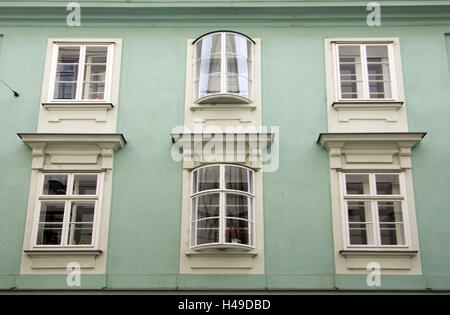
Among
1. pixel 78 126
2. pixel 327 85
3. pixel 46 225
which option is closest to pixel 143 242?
pixel 46 225

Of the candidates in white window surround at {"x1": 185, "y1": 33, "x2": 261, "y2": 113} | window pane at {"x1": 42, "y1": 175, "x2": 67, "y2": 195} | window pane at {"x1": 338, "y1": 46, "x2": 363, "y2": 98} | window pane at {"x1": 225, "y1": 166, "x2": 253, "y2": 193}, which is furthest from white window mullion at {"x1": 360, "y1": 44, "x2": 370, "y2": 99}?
window pane at {"x1": 42, "y1": 175, "x2": 67, "y2": 195}

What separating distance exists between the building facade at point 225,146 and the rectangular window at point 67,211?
0.10ft

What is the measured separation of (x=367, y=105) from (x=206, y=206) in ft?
12.8

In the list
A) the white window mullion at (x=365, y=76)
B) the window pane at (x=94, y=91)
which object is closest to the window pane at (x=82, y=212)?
the window pane at (x=94, y=91)

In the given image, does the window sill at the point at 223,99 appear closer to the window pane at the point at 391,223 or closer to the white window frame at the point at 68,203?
the white window frame at the point at 68,203

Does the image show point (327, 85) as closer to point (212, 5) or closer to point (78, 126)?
point (212, 5)

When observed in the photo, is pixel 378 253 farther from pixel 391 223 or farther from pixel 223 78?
pixel 223 78

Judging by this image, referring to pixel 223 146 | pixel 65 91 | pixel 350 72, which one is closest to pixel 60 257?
pixel 65 91

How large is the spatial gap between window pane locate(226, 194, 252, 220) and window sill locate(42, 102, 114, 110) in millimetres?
3183

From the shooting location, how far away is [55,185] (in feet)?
37.5

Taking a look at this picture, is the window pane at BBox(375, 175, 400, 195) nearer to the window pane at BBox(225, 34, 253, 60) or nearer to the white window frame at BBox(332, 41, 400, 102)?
the white window frame at BBox(332, 41, 400, 102)
